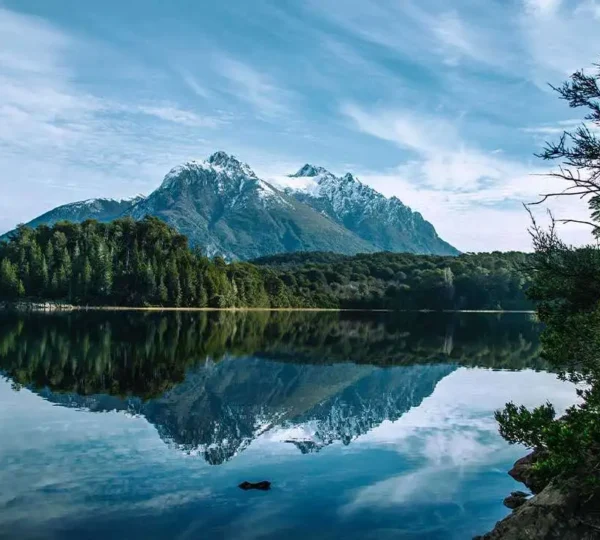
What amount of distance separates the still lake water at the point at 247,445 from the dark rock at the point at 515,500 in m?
0.43

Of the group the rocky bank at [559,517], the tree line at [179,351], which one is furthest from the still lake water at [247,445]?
the rocky bank at [559,517]

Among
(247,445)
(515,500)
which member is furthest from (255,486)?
(515,500)

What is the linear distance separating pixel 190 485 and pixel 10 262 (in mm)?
186615

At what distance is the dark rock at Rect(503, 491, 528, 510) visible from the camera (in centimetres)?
2255

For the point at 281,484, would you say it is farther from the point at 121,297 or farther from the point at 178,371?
the point at 121,297

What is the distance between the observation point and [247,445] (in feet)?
102

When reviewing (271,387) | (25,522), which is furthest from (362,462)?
(271,387)

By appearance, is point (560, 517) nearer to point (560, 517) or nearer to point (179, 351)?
point (560, 517)

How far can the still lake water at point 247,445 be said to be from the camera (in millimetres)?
20594

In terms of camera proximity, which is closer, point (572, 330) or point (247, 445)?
point (572, 330)

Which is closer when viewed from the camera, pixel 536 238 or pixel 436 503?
pixel 536 238

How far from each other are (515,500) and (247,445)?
43.9 ft

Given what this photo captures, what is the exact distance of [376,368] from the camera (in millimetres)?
64500

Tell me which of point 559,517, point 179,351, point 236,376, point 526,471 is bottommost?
point 236,376
